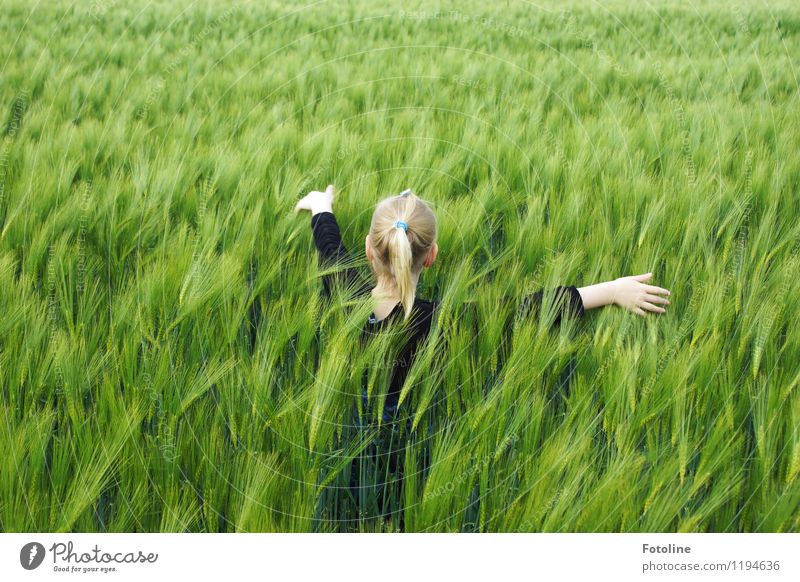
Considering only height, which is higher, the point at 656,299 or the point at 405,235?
the point at 405,235

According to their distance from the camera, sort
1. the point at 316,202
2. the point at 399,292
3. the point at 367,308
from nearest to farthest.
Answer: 1. the point at 367,308
2. the point at 399,292
3. the point at 316,202

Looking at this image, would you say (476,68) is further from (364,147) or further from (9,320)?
(9,320)

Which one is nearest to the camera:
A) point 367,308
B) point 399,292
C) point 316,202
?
point 367,308

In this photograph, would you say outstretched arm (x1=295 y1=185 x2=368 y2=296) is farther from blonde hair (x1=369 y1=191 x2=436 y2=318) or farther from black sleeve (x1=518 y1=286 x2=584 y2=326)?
black sleeve (x1=518 y1=286 x2=584 y2=326)

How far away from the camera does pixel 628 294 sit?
1000 mm

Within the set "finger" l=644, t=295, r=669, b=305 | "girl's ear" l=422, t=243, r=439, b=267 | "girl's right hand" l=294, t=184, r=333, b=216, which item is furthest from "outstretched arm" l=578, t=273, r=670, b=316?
"girl's right hand" l=294, t=184, r=333, b=216

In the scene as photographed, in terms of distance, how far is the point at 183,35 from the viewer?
6.78ft

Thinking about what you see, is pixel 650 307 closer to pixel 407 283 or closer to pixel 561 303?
pixel 561 303

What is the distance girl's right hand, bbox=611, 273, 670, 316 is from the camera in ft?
3.18

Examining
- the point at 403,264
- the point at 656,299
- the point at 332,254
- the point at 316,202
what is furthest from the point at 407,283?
the point at 656,299

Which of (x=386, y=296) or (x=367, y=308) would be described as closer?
(x=367, y=308)

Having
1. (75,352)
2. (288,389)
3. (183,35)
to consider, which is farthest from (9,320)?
(183,35)

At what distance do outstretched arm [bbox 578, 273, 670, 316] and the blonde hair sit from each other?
30cm

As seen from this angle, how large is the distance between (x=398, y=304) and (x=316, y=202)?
1.05 feet
